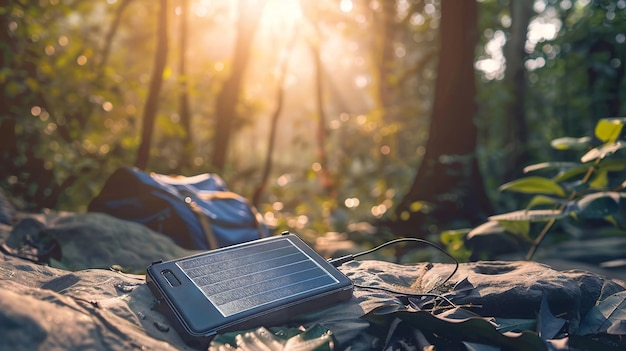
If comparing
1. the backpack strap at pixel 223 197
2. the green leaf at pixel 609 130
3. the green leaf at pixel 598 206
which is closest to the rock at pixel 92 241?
the backpack strap at pixel 223 197

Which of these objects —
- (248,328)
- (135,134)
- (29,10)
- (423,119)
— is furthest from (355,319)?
(423,119)

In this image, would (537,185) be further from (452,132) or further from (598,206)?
(452,132)

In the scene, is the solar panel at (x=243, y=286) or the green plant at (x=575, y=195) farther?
the green plant at (x=575, y=195)

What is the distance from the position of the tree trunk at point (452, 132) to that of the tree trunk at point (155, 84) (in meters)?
2.89

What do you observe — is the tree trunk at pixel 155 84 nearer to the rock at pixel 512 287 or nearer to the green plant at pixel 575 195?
the green plant at pixel 575 195

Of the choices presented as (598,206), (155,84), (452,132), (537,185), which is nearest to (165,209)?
(155,84)

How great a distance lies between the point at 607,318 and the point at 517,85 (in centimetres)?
716

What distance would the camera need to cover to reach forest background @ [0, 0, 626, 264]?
601 cm

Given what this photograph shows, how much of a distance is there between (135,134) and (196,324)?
7.16 meters

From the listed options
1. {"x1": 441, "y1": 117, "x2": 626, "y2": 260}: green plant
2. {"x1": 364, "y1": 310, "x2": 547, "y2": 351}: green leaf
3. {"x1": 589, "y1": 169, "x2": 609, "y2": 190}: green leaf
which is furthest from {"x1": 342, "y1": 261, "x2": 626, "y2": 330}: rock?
{"x1": 589, "y1": 169, "x2": 609, "y2": 190}: green leaf

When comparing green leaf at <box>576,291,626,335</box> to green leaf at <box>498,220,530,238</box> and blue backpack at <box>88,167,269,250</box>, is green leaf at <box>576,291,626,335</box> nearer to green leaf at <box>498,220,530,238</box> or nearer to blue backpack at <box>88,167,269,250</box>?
green leaf at <box>498,220,530,238</box>

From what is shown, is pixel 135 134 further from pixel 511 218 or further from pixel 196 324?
pixel 196 324

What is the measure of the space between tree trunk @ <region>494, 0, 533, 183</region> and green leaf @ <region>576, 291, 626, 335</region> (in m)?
6.56

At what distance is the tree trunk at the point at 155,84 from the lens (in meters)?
6.00
